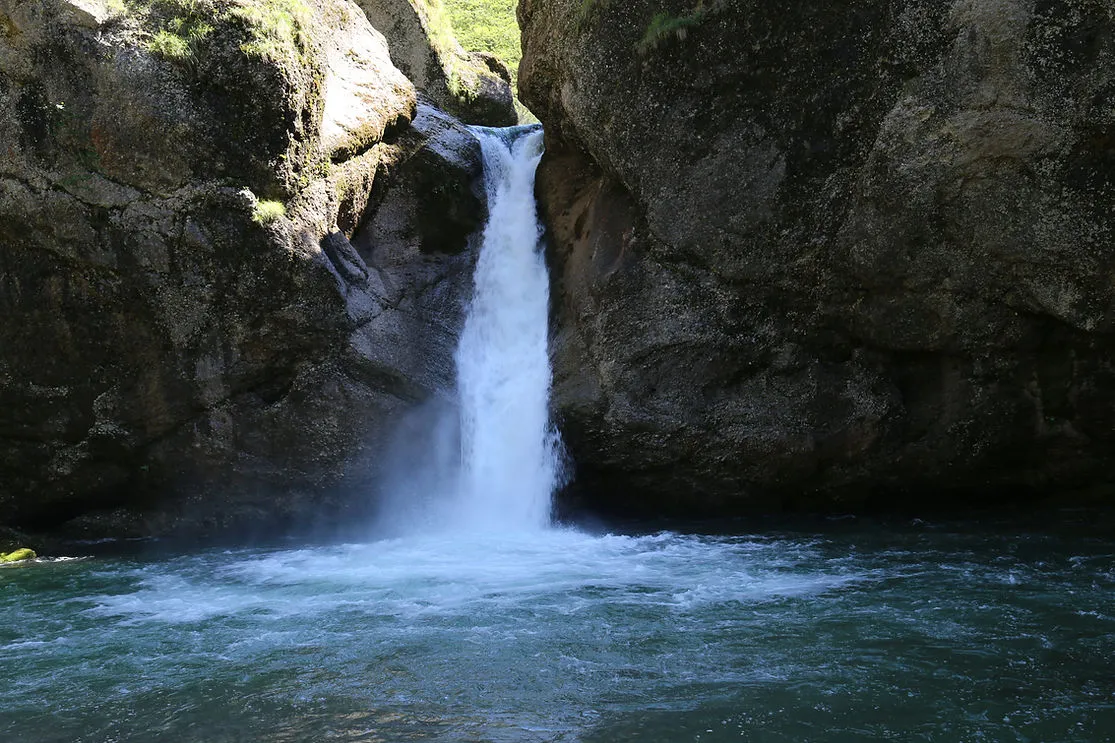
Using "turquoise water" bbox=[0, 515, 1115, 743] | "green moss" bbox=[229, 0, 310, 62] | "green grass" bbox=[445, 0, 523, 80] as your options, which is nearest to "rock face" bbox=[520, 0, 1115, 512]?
"turquoise water" bbox=[0, 515, 1115, 743]

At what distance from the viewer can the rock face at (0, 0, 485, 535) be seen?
1078cm

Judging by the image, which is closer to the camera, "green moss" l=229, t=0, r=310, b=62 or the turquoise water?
the turquoise water

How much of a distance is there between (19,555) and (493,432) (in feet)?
19.2

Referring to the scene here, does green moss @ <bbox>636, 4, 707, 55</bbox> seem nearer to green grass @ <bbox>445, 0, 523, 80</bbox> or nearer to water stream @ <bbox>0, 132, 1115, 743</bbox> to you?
water stream @ <bbox>0, 132, 1115, 743</bbox>

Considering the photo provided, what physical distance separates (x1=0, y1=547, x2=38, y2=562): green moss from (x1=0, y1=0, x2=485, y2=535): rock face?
607 millimetres

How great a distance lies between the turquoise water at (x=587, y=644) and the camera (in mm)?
A: 5430

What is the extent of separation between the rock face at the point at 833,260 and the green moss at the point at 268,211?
385 centimetres

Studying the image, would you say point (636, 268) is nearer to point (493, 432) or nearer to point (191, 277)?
point (493, 432)

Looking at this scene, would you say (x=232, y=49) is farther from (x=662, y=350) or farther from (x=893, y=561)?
(x=893, y=561)

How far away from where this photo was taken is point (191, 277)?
11.3m

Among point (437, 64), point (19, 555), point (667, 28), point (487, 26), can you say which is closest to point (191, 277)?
point (19, 555)

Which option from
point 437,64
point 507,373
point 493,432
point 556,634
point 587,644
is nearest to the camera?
point 587,644

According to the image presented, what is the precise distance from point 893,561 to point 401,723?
5.75 meters

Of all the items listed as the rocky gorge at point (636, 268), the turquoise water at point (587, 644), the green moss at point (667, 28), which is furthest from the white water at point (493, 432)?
the green moss at point (667, 28)
